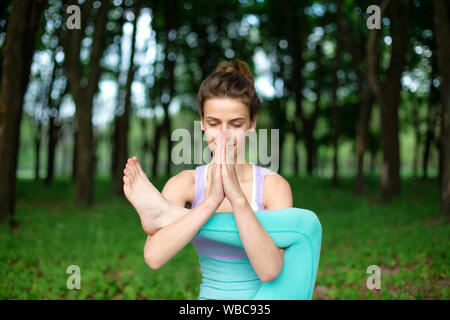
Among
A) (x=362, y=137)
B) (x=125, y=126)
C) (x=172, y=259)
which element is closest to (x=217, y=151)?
(x=172, y=259)

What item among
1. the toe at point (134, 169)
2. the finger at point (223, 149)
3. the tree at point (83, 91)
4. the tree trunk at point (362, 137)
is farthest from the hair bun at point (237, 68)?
the tree trunk at point (362, 137)

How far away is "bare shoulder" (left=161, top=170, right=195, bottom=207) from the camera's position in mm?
1872

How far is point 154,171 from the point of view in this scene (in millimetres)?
18453

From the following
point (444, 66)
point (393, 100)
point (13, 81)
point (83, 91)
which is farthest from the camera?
point (393, 100)

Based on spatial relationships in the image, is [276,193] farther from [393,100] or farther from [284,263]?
[393,100]

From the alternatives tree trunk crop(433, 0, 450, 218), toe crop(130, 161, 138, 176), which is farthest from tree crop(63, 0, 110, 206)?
toe crop(130, 161, 138, 176)

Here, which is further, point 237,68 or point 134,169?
point 237,68

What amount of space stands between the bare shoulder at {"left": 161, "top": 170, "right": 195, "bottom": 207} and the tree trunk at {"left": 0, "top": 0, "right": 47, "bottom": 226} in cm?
650

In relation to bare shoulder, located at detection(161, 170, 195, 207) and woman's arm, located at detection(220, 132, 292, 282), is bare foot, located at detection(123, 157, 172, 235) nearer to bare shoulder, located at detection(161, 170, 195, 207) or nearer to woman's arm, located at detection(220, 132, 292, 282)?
bare shoulder, located at detection(161, 170, 195, 207)

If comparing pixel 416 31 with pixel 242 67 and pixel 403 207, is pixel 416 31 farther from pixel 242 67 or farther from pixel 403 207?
pixel 242 67

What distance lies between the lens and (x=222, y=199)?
5.28 feet

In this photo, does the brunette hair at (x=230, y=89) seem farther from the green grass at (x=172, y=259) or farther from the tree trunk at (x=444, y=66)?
the tree trunk at (x=444, y=66)

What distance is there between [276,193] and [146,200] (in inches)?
24.2
